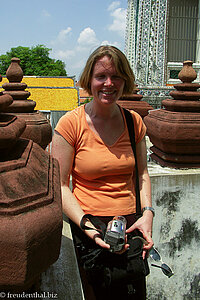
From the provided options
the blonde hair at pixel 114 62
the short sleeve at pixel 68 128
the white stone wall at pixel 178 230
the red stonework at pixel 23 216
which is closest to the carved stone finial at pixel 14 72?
the white stone wall at pixel 178 230

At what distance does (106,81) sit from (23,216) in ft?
2.47

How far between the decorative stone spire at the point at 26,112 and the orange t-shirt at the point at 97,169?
1.83 m

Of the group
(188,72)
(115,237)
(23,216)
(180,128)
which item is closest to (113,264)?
(115,237)

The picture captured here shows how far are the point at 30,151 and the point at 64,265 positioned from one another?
73 cm

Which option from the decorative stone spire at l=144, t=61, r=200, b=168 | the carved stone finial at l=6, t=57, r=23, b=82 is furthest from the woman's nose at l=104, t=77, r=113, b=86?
the carved stone finial at l=6, t=57, r=23, b=82

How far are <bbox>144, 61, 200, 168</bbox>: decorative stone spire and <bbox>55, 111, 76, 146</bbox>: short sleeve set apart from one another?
176cm

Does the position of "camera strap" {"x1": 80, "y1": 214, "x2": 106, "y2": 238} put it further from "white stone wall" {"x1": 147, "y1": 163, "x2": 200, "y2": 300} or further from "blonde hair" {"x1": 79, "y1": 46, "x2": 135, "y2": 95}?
"white stone wall" {"x1": 147, "y1": 163, "x2": 200, "y2": 300}

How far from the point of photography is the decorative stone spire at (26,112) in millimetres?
3195

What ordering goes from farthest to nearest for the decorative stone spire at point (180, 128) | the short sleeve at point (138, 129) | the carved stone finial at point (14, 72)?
1. the carved stone finial at point (14, 72)
2. the decorative stone spire at point (180, 128)
3. the short sleeve at point (138, 129)

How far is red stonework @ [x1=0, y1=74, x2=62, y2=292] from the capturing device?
84 centimetres

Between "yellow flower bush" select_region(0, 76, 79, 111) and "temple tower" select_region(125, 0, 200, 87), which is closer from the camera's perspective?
"yellow flower bush" select_region(0, 76, 79, 111)

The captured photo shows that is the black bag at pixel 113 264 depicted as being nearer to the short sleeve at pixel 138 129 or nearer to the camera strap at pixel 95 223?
the camera strap at pixel 95 223

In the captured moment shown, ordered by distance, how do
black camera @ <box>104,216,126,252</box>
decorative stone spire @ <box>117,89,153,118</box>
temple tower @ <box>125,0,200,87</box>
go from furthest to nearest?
1. temple tower @ <box>125,0,200,87</box>
2. decorative stone spire @ <box>117,89,153,118</box>
3. black camera @ <box>104,216,126,252</box>

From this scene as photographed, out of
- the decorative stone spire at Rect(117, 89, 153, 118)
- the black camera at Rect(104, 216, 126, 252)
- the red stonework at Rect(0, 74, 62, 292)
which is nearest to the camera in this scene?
the red stonework at Rect(0, 74, 62, 292)
